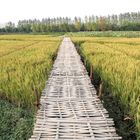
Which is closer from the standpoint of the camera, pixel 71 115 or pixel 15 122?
pixel 71 115

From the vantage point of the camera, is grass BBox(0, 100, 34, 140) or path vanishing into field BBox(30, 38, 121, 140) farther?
grass BBox(0, 100, 34, 140)

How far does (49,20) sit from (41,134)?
122m

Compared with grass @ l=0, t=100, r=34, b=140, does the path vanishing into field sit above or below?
above

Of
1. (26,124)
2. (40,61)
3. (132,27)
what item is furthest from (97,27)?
(26,124)

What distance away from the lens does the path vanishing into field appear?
3.80 meters

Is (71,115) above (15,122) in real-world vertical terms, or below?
above

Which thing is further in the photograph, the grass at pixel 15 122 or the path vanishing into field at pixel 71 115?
the grass at pixel 15 122

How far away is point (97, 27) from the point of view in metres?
76.0

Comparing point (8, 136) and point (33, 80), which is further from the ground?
point (33, 80)

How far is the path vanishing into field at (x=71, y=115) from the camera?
3.80 metres

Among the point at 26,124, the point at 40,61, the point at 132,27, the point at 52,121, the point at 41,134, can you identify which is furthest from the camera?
the point at 132,27

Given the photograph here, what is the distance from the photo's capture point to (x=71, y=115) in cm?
455

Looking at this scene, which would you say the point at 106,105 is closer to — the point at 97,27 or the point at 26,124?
the point at 26,124

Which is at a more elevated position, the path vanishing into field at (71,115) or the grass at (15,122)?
the path vanishing into field at (71,115)
